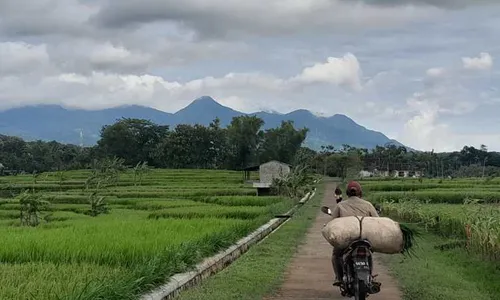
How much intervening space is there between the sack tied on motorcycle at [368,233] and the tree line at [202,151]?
7891cm

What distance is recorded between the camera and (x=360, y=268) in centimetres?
688

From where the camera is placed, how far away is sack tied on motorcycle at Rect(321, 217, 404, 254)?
7113 millimetres

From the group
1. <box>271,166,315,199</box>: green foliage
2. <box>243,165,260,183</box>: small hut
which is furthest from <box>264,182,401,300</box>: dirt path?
<box>243,165,260,183</box>: small hut

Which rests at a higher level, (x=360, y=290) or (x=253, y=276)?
(x=360, y=290)

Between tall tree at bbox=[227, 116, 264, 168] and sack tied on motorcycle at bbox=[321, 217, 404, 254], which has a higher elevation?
tall tree at bbox=[227, 116, 264, 168]

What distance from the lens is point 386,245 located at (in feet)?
23.7

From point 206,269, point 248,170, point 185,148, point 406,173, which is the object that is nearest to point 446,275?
point 206,269

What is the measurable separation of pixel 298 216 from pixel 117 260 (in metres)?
14.8

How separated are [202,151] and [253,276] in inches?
3314

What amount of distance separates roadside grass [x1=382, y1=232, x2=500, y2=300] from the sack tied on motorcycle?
1.17 meters

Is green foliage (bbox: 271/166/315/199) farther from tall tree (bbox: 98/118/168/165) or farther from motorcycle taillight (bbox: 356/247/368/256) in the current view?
tall tree (bbox: 98/118/168/165)

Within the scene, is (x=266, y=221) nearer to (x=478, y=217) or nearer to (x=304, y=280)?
(x=478, y=217)

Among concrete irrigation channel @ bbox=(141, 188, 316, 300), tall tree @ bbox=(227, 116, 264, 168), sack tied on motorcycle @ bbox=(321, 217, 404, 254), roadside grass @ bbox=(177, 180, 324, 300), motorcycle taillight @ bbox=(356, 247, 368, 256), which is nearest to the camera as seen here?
motorcycle taillight @ bbox=(356, 247, 368, 256)

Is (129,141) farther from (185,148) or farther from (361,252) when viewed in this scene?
(361,252)
